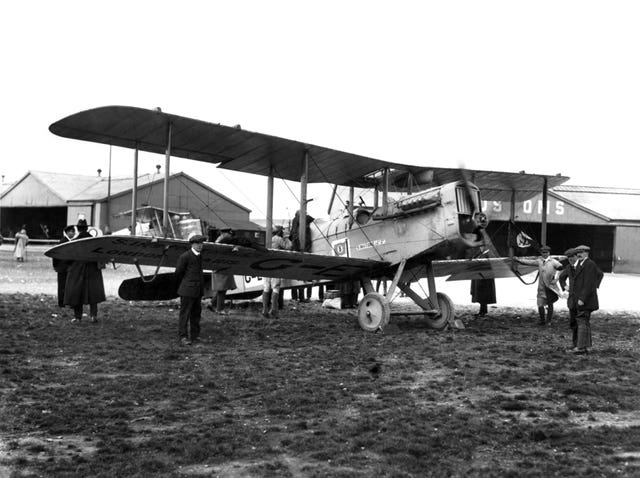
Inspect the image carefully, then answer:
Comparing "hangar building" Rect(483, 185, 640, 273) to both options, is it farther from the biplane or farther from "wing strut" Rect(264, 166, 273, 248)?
"wing strut" Rect(264, 166, 273, 248)

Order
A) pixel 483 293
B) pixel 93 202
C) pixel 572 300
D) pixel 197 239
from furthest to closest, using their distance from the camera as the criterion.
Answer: pixel 93 202
pixel 483 293
pixel 197 239
pixel 572 300

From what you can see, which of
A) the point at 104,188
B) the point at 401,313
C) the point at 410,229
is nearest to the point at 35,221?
the point at 104,188

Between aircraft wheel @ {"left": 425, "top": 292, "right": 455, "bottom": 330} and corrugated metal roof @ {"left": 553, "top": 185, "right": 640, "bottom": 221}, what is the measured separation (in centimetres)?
3064

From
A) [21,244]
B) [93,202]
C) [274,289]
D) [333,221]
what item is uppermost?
[93,202]

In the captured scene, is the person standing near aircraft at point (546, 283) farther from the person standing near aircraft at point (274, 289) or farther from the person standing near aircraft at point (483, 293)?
the person standing near aircraft at point (274, 289)

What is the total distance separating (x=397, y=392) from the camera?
648 cm

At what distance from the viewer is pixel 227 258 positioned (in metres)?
11.1

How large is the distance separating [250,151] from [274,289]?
341 centimetres

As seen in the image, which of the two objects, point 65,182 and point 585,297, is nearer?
point 585,297

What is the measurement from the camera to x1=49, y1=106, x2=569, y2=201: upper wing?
32.3 feet

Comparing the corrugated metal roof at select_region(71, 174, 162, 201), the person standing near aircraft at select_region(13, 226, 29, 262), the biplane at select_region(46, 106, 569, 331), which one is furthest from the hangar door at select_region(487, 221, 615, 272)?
the biplane at select_region(46, 106, 569, 331)

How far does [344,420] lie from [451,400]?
130 centimetres

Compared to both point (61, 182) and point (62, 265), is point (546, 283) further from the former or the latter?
point (61, 182)

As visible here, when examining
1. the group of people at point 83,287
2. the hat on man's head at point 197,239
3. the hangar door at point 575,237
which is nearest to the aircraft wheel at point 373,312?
the hat on man's head at point 197,239
